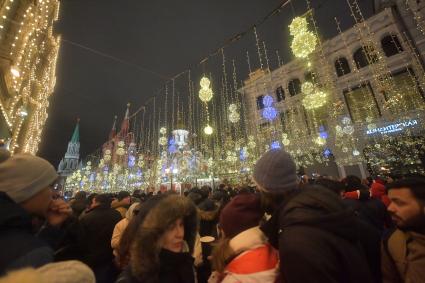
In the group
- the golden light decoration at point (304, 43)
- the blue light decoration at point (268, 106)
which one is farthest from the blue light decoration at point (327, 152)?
the golden light decoration at point (304, 43)

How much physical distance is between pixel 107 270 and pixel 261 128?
2382 centimetres

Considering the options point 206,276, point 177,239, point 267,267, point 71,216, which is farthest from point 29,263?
point 206,276

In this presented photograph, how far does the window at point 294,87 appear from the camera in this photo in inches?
957

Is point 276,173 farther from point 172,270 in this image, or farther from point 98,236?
point 98,236

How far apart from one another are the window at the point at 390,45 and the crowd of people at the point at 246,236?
23.4m

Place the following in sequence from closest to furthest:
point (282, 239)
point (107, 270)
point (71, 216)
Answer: point (282, 239)
point (71, 216)
point (107, 270)

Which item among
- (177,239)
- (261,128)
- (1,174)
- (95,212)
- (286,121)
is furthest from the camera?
(261,128)

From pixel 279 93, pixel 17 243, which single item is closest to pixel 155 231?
pixel 17 243

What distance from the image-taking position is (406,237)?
176cm

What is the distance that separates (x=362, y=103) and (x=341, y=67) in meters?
4.67

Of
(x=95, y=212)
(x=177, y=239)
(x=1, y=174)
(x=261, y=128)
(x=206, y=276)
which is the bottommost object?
(x=206, y=276)

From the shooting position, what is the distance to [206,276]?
3.61 metres

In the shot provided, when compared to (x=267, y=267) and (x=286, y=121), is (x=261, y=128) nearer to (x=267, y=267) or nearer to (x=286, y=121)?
(x=286, y=121)

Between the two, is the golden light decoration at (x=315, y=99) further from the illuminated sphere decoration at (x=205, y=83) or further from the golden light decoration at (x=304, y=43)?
the illuminated sphere decoration at (x=205, y=83)
